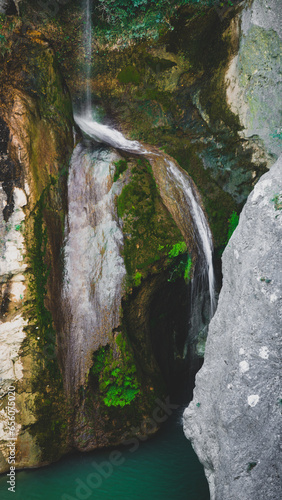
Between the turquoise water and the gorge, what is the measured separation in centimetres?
2

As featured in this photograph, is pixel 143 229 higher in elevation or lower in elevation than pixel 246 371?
higher

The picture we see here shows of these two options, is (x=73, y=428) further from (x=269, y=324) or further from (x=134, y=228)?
(x=269, y=324)

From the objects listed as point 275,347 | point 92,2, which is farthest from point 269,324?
point 92,2

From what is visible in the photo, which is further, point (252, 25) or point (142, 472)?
point (252, 25)

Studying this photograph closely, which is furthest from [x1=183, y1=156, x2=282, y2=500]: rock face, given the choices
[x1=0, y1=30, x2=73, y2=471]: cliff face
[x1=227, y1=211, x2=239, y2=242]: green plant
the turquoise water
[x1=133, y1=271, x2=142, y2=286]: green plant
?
[x1=227, y1=211, x2=239, y2=242]: green plant

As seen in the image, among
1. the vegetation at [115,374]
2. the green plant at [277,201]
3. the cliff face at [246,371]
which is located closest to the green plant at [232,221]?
the vegetation at [115,374]

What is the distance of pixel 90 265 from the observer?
514cm

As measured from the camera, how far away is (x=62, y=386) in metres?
4.66

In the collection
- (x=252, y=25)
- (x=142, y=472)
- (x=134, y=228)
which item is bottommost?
(x=142, y=472)

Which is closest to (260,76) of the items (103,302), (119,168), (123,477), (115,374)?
(119,168)

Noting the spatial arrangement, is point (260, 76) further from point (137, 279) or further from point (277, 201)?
point (277, 201)

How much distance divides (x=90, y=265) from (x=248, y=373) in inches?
114

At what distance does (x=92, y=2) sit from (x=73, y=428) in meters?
8.14

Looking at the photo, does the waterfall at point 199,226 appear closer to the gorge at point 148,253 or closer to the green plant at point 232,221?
the gorge at point 148,253
